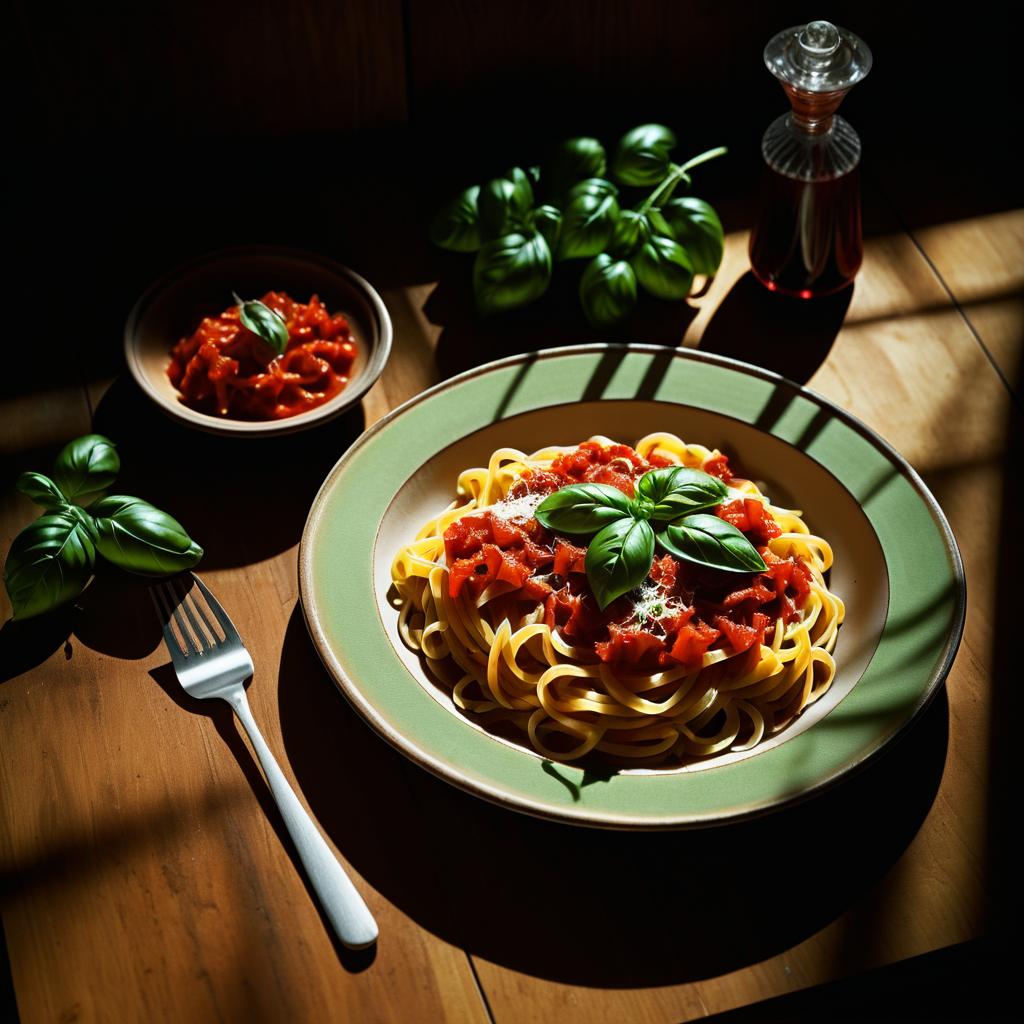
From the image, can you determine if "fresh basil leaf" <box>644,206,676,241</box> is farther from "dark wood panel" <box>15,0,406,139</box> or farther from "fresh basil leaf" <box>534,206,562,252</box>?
"dark wood panel" <box>15,0,406,139</box>

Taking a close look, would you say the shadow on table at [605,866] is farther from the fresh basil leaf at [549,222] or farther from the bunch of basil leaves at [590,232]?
the fresh basil leaf at [549,222]

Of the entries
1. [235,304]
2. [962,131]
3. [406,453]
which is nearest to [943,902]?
[406,453]

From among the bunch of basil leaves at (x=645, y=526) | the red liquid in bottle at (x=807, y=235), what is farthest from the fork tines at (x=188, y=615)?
the red liquid in bottle at (x=807, y=235)

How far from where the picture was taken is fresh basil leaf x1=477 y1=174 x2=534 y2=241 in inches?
105

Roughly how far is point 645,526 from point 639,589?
0.37ft

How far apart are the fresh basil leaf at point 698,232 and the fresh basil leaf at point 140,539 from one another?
4.07 feet

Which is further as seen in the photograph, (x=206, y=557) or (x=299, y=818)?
(x=206, y=557)

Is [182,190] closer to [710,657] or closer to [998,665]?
[710,657]

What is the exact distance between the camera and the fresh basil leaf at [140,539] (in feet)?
7.16

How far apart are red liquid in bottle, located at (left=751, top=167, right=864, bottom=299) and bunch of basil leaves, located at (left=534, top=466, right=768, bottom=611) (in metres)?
0.81

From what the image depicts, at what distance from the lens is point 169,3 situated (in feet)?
8.93

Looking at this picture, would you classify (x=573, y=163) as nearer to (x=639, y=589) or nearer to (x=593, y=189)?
(x=593, y=189)

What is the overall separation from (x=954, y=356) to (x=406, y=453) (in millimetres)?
1277

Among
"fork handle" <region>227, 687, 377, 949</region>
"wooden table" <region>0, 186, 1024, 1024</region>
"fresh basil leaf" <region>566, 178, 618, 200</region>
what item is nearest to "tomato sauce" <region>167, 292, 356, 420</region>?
"wooden table" <region>0, 186, 1024, 1024</region>
